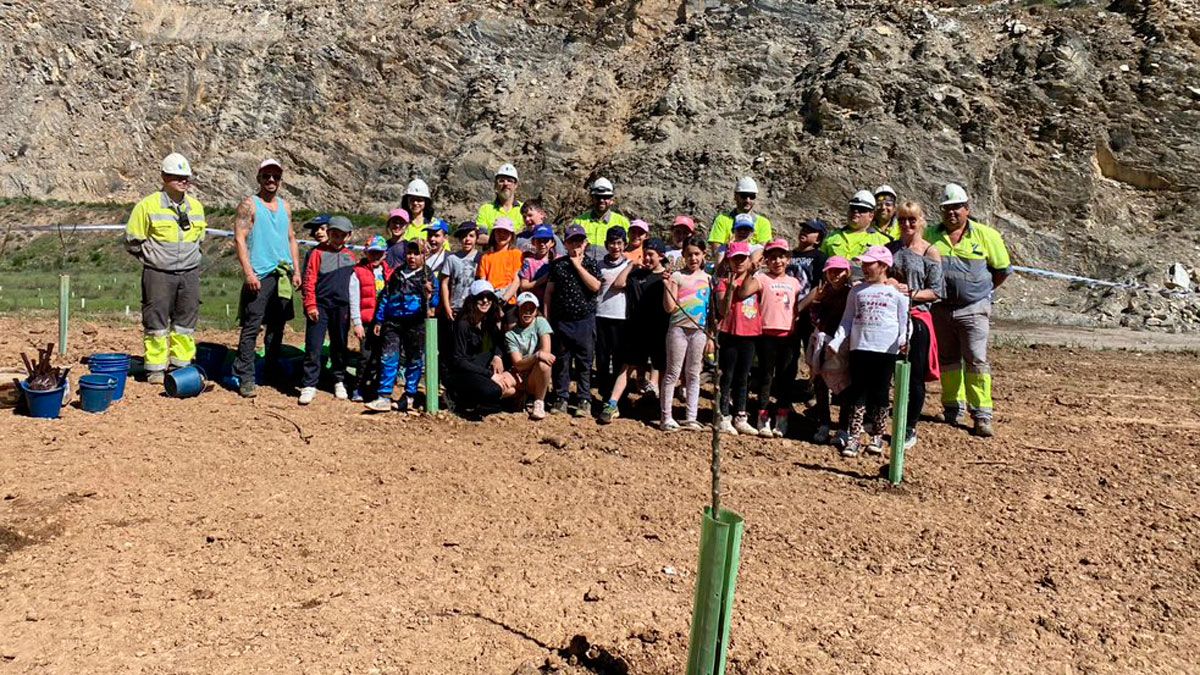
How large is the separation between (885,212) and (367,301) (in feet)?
15.1

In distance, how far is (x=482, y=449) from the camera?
618 cm

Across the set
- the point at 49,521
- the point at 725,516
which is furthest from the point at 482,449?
the point at 725,516

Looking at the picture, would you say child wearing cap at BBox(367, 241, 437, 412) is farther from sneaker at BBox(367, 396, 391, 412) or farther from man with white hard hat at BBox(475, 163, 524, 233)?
man with white hard hat at BBox(475, 163, 524, 233)

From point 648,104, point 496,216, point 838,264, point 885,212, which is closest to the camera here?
point 838,264

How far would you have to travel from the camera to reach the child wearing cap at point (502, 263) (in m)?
7.36

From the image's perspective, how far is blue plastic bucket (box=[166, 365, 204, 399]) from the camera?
700cm

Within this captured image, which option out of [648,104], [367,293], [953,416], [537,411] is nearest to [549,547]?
[537,411]

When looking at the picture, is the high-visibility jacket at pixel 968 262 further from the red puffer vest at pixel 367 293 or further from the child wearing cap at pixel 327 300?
the child wearing cap at pixel 327 300

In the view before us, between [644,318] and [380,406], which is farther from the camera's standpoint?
[644,318]

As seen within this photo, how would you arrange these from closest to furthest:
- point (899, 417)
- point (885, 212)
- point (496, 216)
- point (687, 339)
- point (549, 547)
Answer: point (549, 547), point (899, 417), point (687, 339), point (885, 212), point (496, 216)

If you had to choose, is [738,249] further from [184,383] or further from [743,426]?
[184,383]

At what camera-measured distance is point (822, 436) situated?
22.0 ft

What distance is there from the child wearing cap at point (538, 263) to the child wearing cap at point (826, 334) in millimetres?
2207

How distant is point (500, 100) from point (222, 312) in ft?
41.7
